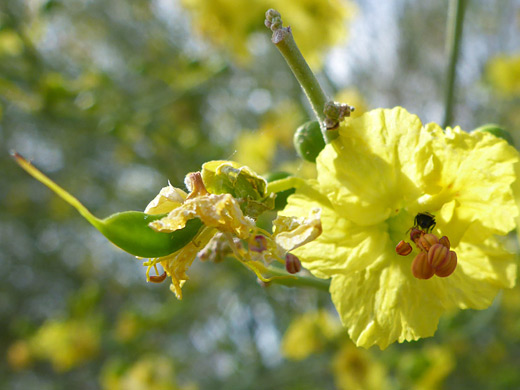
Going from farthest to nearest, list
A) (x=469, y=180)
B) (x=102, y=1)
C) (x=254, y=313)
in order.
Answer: (x=102, y=1) → (x=254, y=313) → (x=469, y=180)

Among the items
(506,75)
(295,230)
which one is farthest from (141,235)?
(506,75)

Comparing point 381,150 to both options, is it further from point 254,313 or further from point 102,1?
point 102,1

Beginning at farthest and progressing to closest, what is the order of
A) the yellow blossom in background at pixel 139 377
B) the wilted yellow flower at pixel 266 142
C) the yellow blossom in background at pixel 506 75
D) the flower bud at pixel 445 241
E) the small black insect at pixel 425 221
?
the yellow blossom in background at pixel 506 75
the wilted yellow flower at pixel 266 142
the yellow blossom in background at pixel 139 377
the small black insect at pixel 425 221
the flower bud at pixel 445 241

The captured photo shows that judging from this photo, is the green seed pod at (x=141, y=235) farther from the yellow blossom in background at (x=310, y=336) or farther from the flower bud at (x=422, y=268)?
the yellow blossom in background at (x=310, y=336)

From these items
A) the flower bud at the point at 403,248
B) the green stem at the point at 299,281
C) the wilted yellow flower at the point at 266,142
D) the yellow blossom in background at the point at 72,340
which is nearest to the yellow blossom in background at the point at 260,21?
the wilted yellow flower at the point at 266,142

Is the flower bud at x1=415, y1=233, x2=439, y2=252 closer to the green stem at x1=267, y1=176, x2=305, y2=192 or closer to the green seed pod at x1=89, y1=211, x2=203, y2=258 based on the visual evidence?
the green stem at x1=267, y1=176, x2=305, y2=192

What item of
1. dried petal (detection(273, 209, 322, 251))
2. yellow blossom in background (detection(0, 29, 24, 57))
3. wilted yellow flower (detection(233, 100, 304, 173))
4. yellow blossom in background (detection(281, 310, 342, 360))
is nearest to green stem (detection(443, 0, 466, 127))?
dried petal (detection(273, 209, 322, 251))

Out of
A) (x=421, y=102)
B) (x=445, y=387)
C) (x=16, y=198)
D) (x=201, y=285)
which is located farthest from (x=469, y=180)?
(x=16, y=198)
